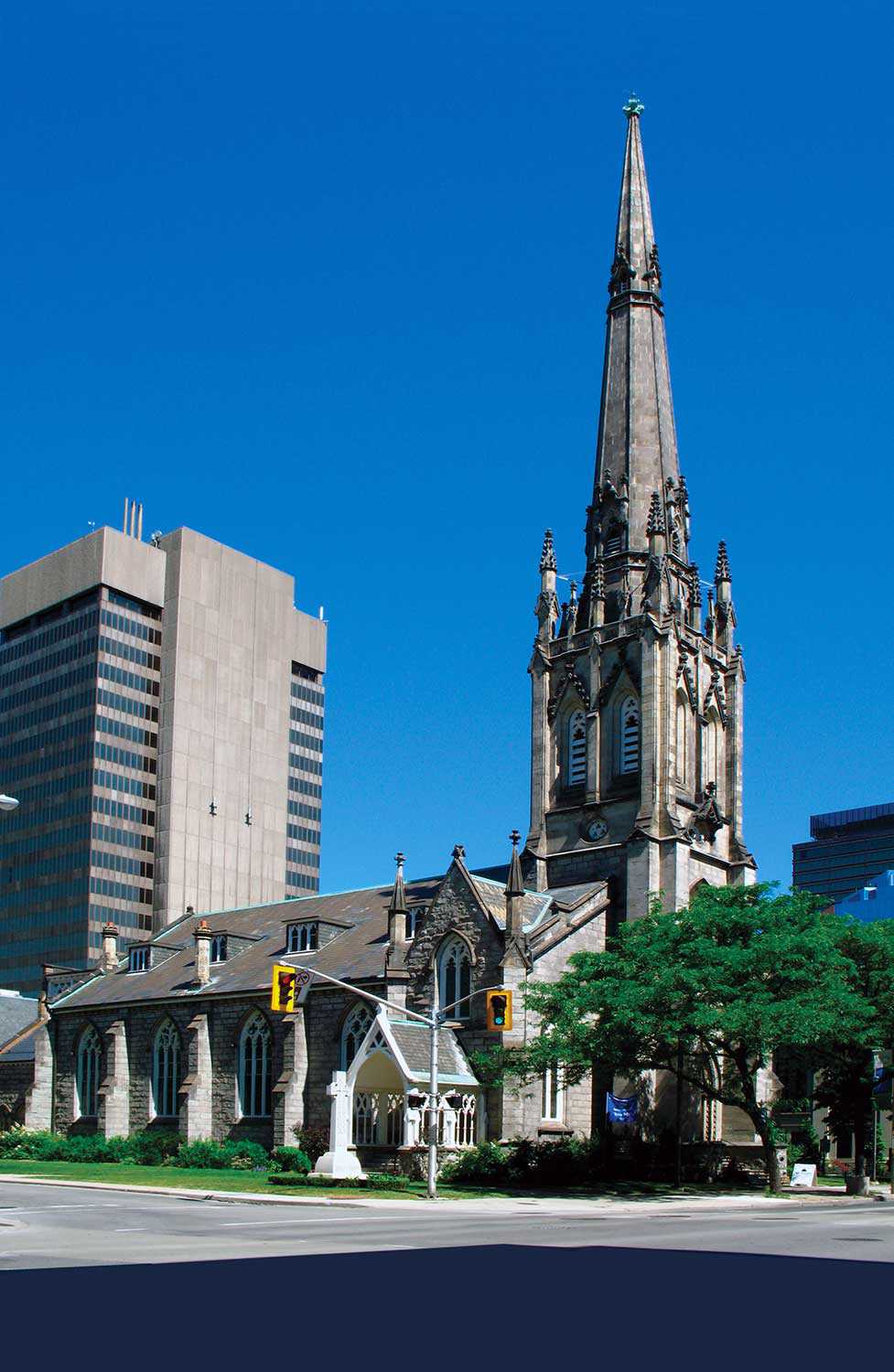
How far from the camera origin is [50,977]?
233 ft

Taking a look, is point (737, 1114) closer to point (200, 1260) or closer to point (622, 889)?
point (622, 889)

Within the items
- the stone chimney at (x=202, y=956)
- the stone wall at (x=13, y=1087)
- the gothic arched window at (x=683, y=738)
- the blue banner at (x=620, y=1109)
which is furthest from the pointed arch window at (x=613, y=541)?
the stone wall at (x=13, y=1087)

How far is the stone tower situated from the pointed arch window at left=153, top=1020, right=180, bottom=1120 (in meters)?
16.4

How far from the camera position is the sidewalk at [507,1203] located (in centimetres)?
3462

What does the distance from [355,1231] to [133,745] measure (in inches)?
4275

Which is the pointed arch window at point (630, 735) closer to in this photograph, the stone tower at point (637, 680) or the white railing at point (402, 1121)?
the stone tower at point (637, 680)

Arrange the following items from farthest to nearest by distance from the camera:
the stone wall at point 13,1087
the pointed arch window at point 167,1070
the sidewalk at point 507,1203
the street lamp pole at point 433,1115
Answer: the stone wall at point 13,1087, the pointed arch window at point 167,1070, the street lamp pole at point 433,1115, the sidewalk at point 507,1203

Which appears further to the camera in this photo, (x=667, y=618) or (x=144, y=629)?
(x=144, y=629)

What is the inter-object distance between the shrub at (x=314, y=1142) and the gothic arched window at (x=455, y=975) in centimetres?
605

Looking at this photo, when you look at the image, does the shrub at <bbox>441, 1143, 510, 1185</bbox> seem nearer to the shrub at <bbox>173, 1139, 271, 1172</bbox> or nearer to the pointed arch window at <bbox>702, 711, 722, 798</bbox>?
the shrub at <bbox>173, 1139, 271, 1172</bbox>

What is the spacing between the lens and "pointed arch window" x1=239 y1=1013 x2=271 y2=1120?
56.2m

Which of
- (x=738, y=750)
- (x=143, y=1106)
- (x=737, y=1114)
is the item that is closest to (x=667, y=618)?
(x=738, y=750)

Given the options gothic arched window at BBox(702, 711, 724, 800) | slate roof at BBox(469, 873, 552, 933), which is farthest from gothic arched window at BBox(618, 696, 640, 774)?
slate roof at BBox(469, 873, 552, 933)

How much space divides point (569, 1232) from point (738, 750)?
38.5m
